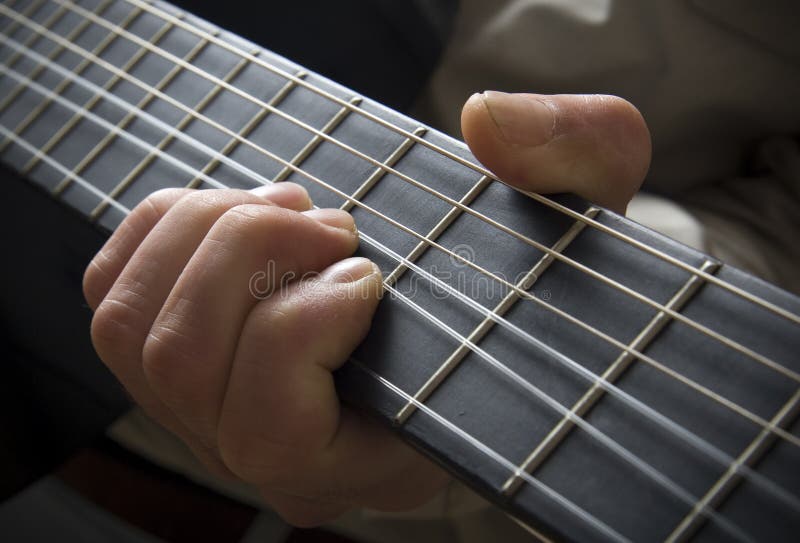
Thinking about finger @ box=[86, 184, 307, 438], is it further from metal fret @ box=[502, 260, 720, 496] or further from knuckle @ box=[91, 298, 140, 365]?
metal fret @ box=[502, 260, 720, 496]

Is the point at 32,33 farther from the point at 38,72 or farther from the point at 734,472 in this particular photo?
the point at 734,472

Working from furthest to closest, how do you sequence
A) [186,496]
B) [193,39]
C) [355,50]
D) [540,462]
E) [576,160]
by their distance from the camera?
[186,496] < [355,50] < [193,39] < [576,160] < [540,462]

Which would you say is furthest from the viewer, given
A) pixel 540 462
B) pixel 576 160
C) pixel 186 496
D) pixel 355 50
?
pixel 186 496

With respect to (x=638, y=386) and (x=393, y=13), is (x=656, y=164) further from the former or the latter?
(x=638, y=386)

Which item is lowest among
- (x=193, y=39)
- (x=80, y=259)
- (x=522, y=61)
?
(x=80, y=259)

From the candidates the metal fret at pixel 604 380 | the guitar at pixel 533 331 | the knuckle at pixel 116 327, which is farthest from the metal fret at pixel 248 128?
the metal fret at pixel 604 380

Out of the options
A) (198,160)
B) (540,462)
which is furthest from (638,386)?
(198,160)

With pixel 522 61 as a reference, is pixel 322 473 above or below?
below

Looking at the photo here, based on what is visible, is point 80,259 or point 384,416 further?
point 80,259
